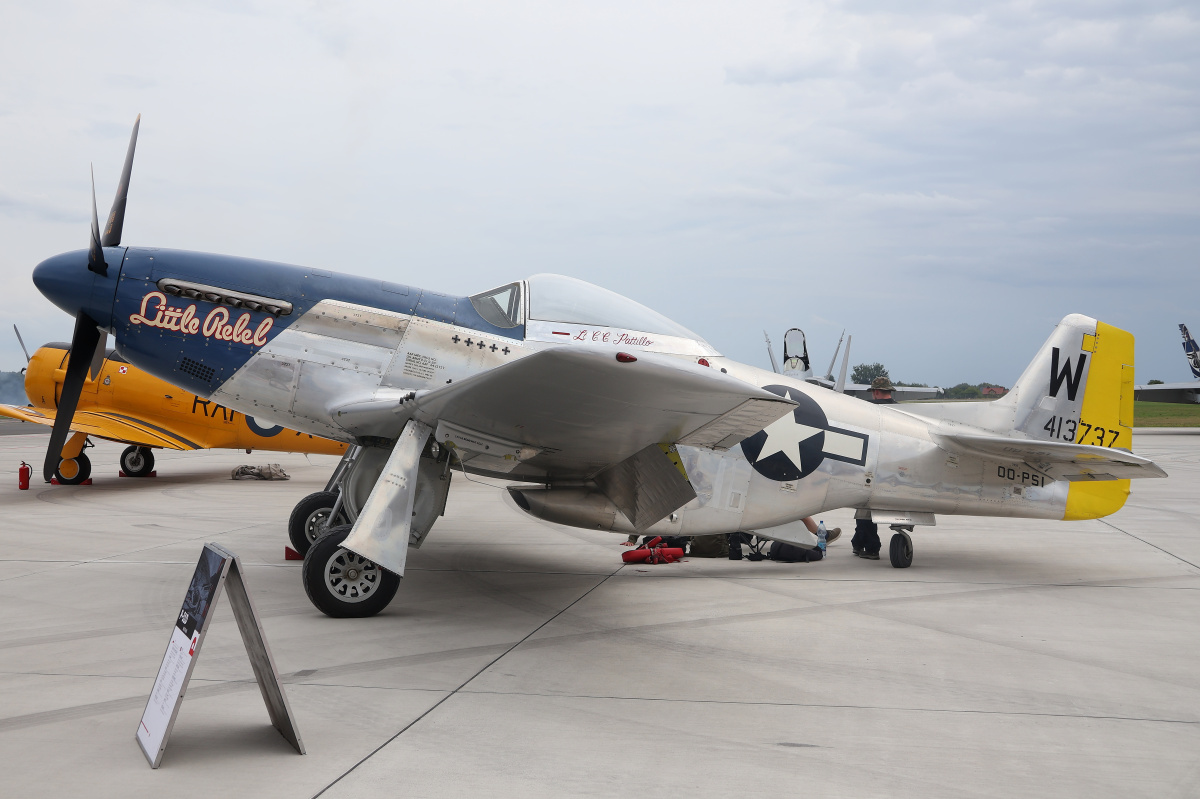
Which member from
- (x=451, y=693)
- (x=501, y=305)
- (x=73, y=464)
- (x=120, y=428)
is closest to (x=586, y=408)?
(x=451, y=693)

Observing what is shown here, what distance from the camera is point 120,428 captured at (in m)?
12.5

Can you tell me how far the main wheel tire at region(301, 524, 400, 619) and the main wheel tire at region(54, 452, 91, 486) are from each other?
951 cm

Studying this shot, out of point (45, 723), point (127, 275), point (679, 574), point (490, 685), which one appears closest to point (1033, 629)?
point (679, 574)

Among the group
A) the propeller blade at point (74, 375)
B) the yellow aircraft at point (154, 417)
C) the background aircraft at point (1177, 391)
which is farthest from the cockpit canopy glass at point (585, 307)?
the background aircraft at point (1177, 391)

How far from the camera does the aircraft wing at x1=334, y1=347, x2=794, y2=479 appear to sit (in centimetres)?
393

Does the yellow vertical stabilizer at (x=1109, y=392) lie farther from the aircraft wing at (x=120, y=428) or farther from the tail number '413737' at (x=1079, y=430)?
the aircraft wing at (x=120, y=428)

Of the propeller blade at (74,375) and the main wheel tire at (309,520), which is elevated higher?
the propeller blade at (74,375)

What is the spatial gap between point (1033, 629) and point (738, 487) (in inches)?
90.5

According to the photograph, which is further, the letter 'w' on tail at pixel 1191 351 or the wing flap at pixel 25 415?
the letter 'w' on tail at pixel 1191 351

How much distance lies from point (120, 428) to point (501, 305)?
9352 millimetres

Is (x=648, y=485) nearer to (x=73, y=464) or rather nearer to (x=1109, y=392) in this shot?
(x=1109, y=392)

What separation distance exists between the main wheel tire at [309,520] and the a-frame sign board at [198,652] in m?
4.15

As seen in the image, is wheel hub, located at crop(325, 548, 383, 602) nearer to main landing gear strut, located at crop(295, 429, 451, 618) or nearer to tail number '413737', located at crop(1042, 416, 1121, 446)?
main landing gear strut, located at crop(295, 429, 451, 618)

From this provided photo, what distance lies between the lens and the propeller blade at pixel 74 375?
6.32 m
